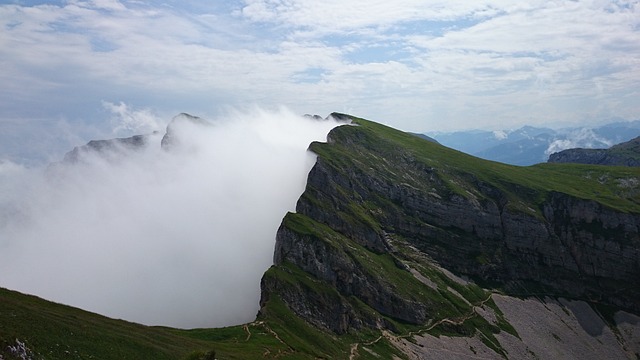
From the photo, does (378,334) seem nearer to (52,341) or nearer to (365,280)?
(365,280)

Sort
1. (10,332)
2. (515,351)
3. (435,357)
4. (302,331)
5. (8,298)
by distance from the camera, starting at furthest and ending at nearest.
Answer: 1. (515,351)
2. (435,357)
3. (302,331)
4. (8,298)
5. (10,332)

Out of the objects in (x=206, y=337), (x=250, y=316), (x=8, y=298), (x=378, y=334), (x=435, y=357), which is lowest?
(x=435, y=357)

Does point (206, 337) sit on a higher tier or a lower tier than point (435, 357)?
higher

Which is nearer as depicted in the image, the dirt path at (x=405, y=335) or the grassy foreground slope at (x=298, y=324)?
the grassy foreground slope at (x=298, y=324)

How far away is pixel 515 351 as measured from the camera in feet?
609

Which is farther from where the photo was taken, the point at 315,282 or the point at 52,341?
the point at 315,282

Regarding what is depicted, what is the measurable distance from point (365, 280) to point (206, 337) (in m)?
83.0

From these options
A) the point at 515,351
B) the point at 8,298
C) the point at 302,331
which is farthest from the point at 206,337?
the point at 515,351

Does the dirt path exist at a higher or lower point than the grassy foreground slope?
lower

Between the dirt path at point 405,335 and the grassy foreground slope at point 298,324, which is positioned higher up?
the grassy foreground slope at point 298,324

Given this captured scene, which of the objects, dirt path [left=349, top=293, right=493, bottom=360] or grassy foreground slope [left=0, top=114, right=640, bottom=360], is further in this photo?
dirt path [left=349, top=293, right=493, bottom=360]

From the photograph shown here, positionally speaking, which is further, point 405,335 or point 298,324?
point 405,335

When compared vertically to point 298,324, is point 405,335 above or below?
below

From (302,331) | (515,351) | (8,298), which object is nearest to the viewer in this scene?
(8,298)
